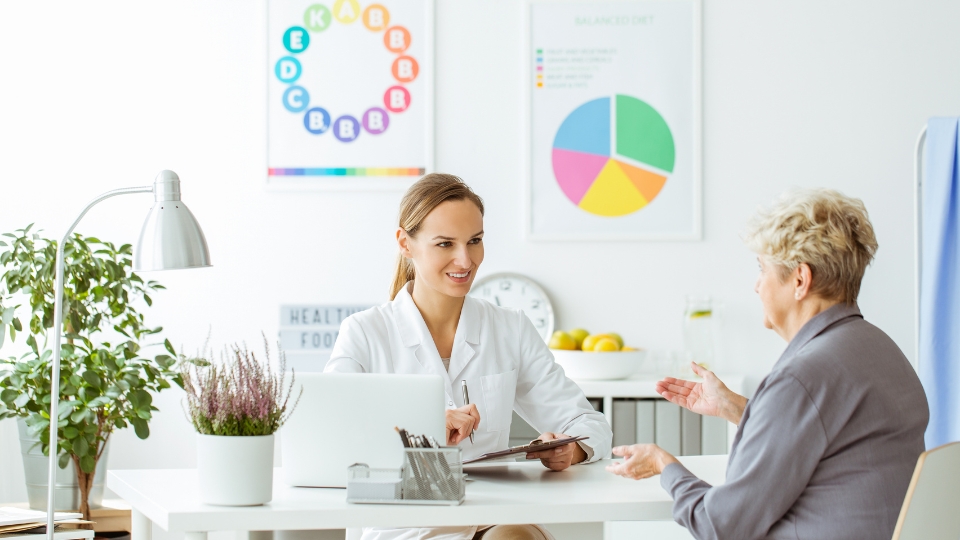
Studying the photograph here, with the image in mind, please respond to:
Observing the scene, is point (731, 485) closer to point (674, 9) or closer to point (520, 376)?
point (520, 376)

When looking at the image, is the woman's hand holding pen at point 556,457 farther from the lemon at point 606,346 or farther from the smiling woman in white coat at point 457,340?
the lemon at point 606,346

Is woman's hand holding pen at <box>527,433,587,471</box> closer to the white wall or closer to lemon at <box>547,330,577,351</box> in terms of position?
lemon at <box>547,330,577,351</box>

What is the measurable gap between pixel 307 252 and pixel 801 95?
1.94 meters

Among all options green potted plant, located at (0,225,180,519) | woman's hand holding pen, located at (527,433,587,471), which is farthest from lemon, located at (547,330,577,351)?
woman's hand holding pen, located at (527,433,587,471)

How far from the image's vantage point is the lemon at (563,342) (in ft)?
10.6

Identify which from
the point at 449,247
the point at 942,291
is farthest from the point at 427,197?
the point at 942,291

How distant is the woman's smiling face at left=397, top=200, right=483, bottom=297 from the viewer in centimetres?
212

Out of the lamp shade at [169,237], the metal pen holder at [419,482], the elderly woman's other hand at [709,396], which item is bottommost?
the metal pen holder at [419,482]

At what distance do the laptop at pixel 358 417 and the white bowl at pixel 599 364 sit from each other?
1560 mm

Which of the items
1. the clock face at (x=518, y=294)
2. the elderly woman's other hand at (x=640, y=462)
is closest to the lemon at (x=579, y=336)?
the clock face at (x=518, y=294)

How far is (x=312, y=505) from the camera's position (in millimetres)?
1486

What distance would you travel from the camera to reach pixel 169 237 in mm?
1646

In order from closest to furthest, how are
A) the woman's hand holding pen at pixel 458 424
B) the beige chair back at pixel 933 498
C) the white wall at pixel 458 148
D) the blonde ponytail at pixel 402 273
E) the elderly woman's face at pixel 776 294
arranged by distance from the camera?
the beige chair back at pixel 933 498 → the elderly woman's face at pixel 776 294 → the woman's hand holding pen at pixel 458 424 → the blonde ponytail at pixel 402 273 → the white wall at pixel 458 148

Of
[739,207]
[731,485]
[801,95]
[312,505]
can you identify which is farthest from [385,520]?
[801,95]
